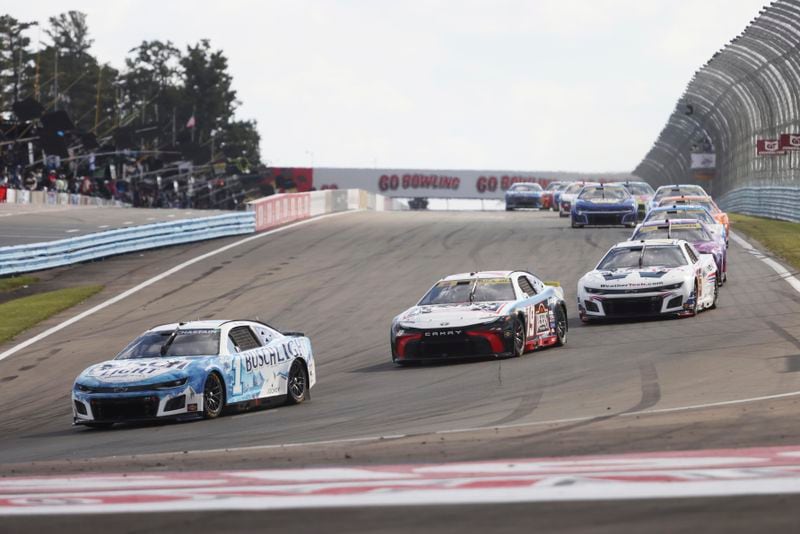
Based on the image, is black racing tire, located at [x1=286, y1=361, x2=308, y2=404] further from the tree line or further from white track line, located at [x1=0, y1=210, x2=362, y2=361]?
the tree line

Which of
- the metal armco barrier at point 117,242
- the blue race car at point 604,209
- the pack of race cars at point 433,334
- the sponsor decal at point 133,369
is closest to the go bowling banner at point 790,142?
the blue race car at point 604,209

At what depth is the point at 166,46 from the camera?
15088cm

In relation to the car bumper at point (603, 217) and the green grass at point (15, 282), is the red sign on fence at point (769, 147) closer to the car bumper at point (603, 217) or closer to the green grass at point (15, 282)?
the car bumper at point (603, 217)

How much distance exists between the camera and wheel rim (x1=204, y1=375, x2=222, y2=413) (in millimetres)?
14664

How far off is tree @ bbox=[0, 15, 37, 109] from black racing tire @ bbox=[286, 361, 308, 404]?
279 feet

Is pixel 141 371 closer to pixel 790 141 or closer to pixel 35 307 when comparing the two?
pixel 35 307

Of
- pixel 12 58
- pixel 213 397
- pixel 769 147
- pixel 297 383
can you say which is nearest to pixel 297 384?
pixel 297 383

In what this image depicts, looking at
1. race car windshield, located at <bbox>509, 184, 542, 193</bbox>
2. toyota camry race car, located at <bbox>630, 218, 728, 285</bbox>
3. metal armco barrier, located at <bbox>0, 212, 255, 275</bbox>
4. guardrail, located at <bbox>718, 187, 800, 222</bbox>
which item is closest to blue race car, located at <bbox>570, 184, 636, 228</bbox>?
guardrail, located at <bbox>718, 187, 800, 222</bbox>

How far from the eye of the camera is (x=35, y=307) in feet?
90.2

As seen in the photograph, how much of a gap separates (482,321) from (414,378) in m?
1.64

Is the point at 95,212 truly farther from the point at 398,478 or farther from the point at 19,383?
the point at 398,478

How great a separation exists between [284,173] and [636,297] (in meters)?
81.3

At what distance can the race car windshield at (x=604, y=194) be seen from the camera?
133 feet

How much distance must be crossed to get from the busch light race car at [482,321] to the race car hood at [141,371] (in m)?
3.95
